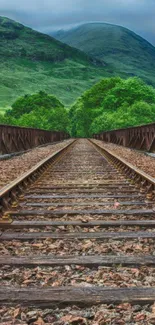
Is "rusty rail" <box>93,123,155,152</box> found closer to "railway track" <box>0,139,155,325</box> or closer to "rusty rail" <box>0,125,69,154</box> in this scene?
"rusty rail" <box>0,125,69,154</box>

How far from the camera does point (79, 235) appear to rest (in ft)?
14.7

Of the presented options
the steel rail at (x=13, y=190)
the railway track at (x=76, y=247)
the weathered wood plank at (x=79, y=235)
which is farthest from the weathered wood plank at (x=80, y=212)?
the weathered wood plank at (x=79, y=235)

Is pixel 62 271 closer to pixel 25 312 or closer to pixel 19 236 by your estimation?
pixel 25 312

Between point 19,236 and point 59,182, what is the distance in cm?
460

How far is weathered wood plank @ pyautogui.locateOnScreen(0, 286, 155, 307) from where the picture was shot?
2.81 metres

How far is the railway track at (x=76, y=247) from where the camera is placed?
115 inches

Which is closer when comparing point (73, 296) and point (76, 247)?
point (73, 296)

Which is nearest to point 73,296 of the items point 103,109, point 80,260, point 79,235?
point 80,260

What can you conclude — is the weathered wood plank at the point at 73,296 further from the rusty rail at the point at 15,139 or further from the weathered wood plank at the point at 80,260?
the rusty rail at the point at 15,139

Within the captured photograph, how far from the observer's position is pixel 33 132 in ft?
84.6

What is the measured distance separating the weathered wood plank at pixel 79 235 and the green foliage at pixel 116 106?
4135cm

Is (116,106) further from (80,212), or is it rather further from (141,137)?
(80,212)

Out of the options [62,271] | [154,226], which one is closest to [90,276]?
[62,271]

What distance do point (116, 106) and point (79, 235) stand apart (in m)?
62.9
